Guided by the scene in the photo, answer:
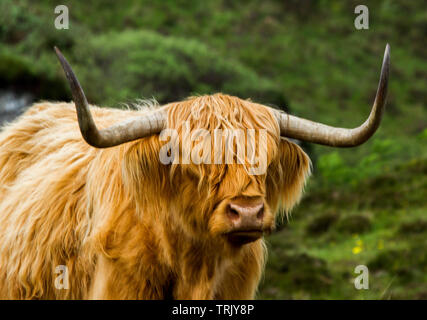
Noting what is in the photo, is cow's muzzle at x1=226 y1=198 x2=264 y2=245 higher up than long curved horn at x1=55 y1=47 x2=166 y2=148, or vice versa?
long curved horn at x1=55 y1=47 x2=166 y2=148

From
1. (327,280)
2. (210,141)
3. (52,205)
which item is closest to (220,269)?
(210,141)

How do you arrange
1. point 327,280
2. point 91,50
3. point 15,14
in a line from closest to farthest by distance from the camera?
point 327,280 < point 15,14 < point 91,50

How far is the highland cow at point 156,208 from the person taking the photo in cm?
390

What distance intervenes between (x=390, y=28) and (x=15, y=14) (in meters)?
15.3

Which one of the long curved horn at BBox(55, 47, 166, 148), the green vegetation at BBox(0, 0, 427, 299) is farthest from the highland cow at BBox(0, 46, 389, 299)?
the green vegetation at BBox(0, 0, 427, 299)

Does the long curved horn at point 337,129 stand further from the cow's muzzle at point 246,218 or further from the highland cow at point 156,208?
the cow's muzzle at point 246,218

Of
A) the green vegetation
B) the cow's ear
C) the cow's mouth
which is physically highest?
the green vegetation

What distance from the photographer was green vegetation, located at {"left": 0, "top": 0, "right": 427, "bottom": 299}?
27.9 ft

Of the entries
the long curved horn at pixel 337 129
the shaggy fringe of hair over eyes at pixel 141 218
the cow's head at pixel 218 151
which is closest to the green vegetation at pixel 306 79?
the shaggy fringe of hair over eyes at pixel 141 218

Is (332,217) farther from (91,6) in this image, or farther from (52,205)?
(91,6)

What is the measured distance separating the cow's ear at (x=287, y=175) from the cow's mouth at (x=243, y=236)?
1.99 ft

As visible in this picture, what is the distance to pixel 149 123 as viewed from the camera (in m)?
4.09

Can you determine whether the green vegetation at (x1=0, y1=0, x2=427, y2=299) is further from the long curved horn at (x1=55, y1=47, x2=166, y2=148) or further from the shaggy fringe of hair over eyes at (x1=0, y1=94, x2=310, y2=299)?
the long curved horn at (x1=55, y1=47, x2=166, y2=148)

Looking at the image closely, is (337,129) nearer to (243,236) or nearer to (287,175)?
(287,175)
